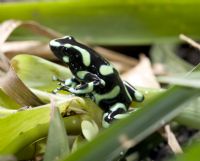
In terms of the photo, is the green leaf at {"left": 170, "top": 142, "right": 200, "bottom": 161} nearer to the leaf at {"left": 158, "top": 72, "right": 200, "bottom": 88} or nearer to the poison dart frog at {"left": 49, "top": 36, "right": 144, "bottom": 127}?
the leaf at {"left": 158, "top": 72, "right": 200, "bottom": 88}

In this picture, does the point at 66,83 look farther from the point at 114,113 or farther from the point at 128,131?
the point at 128,131

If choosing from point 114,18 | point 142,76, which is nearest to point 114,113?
point 142,76

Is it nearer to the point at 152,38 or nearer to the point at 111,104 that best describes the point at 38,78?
the point at 111,104

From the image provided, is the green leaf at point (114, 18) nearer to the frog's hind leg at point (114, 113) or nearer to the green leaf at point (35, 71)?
the green leaf at point (35, 71)

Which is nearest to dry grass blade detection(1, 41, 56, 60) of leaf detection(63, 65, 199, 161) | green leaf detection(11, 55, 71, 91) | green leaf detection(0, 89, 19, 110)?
green leaf detection(11, 55, 71, 91)

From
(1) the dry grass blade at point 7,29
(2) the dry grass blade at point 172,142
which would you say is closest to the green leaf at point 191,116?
(2) the dry grass blade at point 172,142
